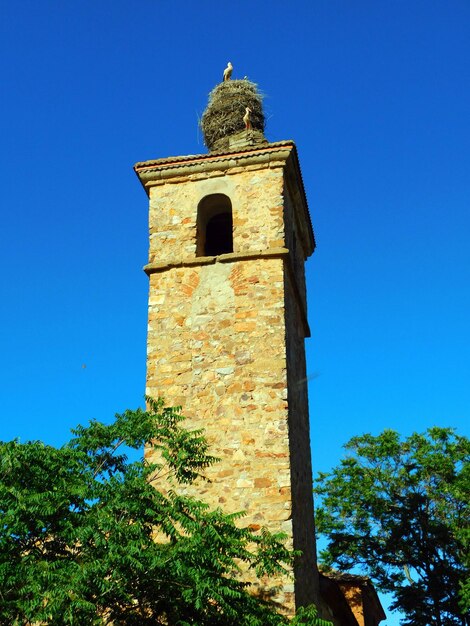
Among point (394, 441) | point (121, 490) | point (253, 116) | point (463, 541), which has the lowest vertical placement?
point (121, 490)

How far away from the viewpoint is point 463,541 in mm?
16938

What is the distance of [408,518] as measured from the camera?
61.8 ft

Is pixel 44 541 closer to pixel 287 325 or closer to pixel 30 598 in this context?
pixel 30 598

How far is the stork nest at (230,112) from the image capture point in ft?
45.5

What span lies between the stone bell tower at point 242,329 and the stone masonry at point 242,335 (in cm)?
2

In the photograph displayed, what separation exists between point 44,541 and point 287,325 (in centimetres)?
474

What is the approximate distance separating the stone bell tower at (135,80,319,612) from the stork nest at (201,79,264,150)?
87.2 inches

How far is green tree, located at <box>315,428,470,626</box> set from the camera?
57.9 feet

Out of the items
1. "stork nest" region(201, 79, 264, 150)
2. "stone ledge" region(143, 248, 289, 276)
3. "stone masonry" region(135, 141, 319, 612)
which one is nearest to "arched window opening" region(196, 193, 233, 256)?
"stone masonry" region(135, 141, 319, 612)

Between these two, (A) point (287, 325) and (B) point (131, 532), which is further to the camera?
(A) point (287, 325)

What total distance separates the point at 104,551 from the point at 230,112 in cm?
1003

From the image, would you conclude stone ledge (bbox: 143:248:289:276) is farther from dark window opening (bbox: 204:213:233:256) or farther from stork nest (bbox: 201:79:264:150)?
stork nest (bbox: 201:79:264:150)

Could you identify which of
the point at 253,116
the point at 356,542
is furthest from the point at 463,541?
the point at 253,116

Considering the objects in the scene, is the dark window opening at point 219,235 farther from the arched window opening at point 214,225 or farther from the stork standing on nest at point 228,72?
the stork standing on nest at point 228,72
